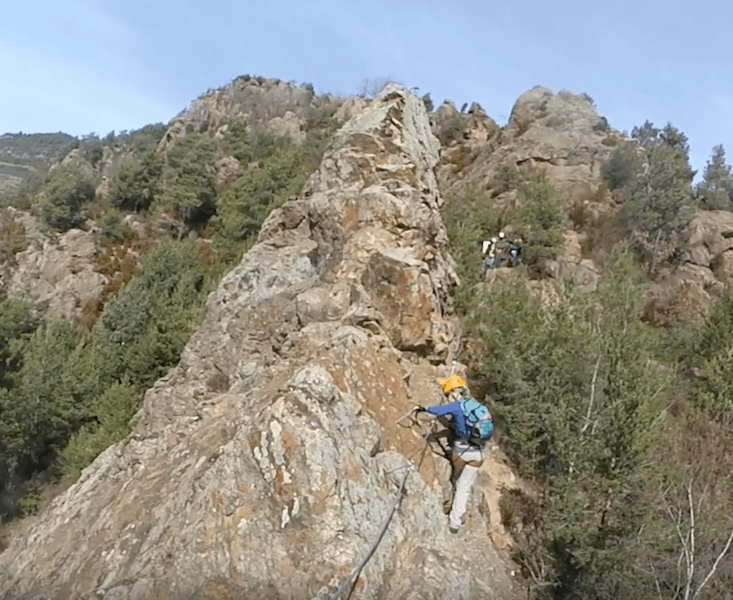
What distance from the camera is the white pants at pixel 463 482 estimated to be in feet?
25.3

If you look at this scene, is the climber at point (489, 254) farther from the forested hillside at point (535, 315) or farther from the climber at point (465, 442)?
the climber at point (465, 442)

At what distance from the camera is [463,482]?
7.84 meters

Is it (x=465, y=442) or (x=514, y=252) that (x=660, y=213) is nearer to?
(x=514, y=252)

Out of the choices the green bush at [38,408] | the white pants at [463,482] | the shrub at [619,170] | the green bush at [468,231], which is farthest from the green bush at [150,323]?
the shrub at [619,170]

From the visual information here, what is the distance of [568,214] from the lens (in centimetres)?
2820

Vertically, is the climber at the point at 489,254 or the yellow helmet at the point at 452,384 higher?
the climber at the point at 489,254

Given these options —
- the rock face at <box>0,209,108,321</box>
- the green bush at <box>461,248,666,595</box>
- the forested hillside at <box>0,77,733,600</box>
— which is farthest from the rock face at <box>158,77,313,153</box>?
the green bush at <box>461,248,666,595</box>

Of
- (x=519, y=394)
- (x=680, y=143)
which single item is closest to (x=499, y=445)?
(x=519, y=394)

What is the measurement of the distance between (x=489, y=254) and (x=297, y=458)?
48.8 feet

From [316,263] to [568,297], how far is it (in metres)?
6.20

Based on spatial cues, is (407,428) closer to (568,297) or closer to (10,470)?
(568,297)

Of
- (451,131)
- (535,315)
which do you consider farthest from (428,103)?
(535,315)

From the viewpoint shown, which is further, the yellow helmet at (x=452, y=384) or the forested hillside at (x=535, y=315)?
the forested hillside at (x=535, y=315)

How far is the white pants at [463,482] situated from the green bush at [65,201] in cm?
3365
